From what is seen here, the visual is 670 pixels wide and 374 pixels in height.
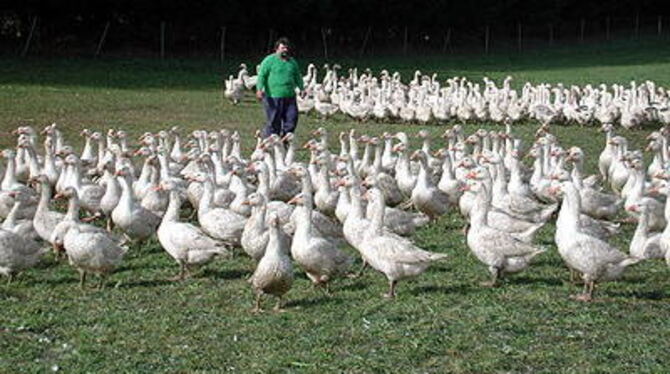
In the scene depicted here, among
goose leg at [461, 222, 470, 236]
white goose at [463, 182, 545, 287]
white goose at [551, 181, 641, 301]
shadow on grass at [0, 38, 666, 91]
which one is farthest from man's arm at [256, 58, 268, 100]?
shadow on grass at [0, 38, 666, 91]

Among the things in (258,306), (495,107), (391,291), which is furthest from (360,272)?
(495,107)

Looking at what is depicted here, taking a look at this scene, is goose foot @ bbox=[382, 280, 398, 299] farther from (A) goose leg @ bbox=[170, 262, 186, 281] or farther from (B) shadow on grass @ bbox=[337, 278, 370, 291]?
(A) goose leg @ bbox=[170, 262, 186, 281]

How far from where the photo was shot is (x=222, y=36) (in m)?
46.7

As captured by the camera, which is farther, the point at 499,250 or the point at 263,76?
the point at 263,76

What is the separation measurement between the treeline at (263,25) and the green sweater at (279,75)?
25.7 metres

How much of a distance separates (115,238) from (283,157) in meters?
5.87

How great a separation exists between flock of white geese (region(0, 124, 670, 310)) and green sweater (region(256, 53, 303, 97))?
192 centimetres

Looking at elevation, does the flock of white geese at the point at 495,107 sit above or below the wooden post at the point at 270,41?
below

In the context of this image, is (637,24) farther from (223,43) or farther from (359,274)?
(359,274)

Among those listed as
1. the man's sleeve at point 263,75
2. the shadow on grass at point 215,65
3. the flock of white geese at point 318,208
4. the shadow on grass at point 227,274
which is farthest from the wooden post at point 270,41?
the shadow on grass at point 227,274

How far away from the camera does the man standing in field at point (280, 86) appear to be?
19.4m

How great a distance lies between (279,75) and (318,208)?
5972mm

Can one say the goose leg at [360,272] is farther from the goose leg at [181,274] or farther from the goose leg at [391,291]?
the goose leg at [181,274]

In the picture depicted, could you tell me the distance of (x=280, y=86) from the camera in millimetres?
19406
